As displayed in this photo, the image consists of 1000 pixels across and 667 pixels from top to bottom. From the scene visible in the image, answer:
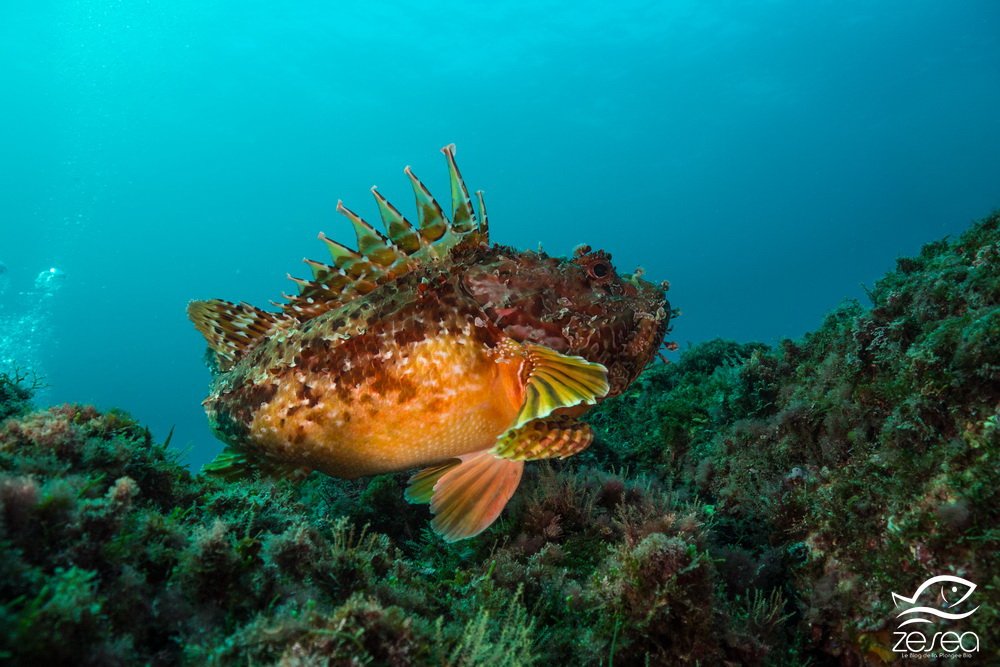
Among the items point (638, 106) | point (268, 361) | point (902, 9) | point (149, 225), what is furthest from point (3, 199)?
point (902, 9)

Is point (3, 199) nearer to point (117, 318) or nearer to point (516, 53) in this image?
point (117, 318)

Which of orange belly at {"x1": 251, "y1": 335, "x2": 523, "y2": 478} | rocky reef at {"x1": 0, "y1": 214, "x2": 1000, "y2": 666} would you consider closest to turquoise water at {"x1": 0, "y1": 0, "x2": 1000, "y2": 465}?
orange belly at {"x1": 251, "y1": 335, "x2": 523, "y2": 478}

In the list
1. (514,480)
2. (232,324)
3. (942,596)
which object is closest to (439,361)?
(514,480)

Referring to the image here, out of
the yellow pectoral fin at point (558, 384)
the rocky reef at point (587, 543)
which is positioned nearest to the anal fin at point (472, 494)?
the rocky reef at point (587, 543)

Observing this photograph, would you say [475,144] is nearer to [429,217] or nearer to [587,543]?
[429,217]

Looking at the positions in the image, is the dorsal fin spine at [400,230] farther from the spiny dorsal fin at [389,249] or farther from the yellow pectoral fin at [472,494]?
the yellow pectoral fin at [472,494]

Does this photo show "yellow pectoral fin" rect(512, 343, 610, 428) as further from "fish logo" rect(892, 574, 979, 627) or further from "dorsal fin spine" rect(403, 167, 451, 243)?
"fish logo" rect(892, 574, 979, 627)

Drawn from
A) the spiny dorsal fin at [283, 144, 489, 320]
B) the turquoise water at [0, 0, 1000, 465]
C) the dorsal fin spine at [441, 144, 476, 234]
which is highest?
the turquoise water at [0, 0, 1000, 465]
